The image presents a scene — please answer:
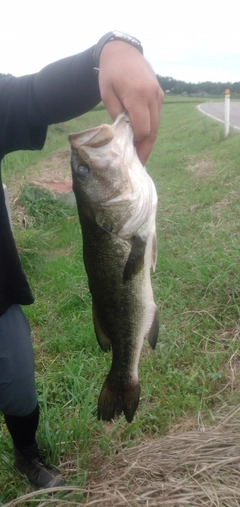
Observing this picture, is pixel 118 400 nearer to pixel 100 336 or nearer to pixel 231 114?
pixel 100 336

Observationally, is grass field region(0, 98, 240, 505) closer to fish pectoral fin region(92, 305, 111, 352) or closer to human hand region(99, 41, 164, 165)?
fish pectoral fin region(92, 305, 111, 352)

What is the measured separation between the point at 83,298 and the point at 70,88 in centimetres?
283

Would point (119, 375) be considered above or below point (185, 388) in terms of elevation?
above

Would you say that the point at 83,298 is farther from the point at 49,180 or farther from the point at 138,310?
the point at 49,180

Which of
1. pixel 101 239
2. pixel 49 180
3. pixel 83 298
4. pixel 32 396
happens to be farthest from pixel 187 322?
pixel 49 180

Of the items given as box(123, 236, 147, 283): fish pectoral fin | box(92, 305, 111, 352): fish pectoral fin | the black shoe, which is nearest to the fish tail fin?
box(92, 305, 111, 352): fish pectoral fin

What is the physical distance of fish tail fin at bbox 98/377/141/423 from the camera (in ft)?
6.79

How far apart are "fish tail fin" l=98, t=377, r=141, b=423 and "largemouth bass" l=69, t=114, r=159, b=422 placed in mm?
36

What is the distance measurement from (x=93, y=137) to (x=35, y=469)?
1870mm

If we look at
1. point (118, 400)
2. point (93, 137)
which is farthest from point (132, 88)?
point (118, 400)

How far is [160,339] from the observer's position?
3.69m

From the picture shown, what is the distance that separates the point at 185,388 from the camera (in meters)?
3.15

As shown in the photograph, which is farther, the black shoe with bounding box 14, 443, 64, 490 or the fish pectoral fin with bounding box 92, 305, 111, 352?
the black shoe with bounding box 14, 443, 64, 490

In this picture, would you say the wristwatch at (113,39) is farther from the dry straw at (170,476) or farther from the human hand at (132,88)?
the dry straw at (170,476)
